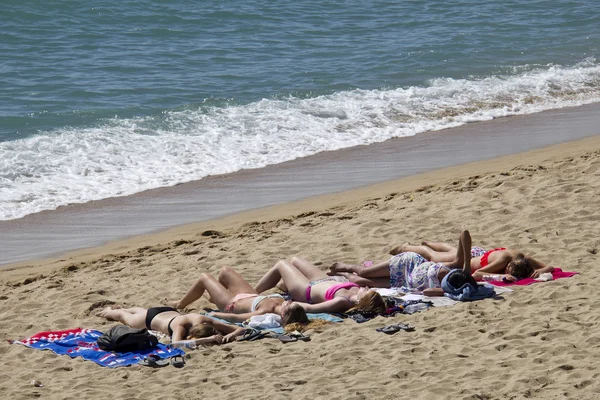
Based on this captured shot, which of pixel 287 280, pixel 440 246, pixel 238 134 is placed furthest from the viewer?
pixel 238 134

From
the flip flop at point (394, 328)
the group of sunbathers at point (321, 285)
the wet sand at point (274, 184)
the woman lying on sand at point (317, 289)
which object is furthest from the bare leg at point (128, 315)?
the wet sand at point (274, 184)

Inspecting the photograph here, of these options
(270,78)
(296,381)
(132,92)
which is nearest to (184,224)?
(296,381)

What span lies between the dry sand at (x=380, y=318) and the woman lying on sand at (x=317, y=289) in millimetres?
232

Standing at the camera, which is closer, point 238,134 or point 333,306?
point 333,306

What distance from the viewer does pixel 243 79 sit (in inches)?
686

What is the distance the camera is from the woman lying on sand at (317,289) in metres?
7.27

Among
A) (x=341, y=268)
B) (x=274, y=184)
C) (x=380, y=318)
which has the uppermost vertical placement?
(x=274, y=184)

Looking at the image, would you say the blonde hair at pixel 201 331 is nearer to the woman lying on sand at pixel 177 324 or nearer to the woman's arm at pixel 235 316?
the woman lying on sand at pixel 177 324

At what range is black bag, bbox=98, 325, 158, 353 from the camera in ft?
22.1

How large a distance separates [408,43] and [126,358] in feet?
49.7

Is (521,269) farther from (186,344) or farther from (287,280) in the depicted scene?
(186,344)

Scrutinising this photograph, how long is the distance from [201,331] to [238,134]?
7.44 metres

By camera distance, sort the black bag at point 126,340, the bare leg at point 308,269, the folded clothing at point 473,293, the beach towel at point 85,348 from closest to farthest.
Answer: the beach towel at point 85,348 < the black bag at point 126,340 < the folded clothing at point 473,293 < the bare leg at point 308,269

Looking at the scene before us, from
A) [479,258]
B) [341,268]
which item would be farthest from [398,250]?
[479,258]
